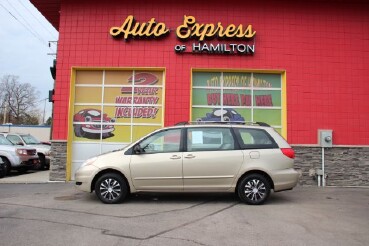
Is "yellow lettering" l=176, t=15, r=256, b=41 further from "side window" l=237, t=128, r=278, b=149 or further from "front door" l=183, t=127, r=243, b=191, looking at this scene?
"front door" l=183, t=127, r=243, b=191

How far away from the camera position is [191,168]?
823cm

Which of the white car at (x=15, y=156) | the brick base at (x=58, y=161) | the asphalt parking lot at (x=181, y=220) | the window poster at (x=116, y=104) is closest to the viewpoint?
the asphalt parking lot at (x=181, y=220)

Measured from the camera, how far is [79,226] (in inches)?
251

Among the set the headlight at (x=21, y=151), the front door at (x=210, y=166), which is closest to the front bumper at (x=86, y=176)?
the front door at (x=210, y=166)

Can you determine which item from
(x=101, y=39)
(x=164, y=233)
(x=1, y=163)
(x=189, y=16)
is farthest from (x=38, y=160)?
(x=164, y=233)

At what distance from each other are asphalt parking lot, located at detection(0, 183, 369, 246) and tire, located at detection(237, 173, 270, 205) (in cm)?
19

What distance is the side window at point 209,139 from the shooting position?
27.6ft

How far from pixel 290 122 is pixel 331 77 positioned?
195 cm

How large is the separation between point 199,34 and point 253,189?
5.83 meters

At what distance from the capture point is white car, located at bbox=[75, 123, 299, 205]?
824cm

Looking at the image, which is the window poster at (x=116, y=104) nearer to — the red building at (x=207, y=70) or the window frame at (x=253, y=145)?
the red building at (x=207, y=70)

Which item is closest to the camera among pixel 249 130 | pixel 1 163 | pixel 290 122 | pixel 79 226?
pixel 79 226

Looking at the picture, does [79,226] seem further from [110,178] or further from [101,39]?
[101,39]

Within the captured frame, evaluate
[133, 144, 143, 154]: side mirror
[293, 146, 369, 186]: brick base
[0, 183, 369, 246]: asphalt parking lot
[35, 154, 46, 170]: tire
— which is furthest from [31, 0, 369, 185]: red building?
[35, 154, 46, 170]: tire
